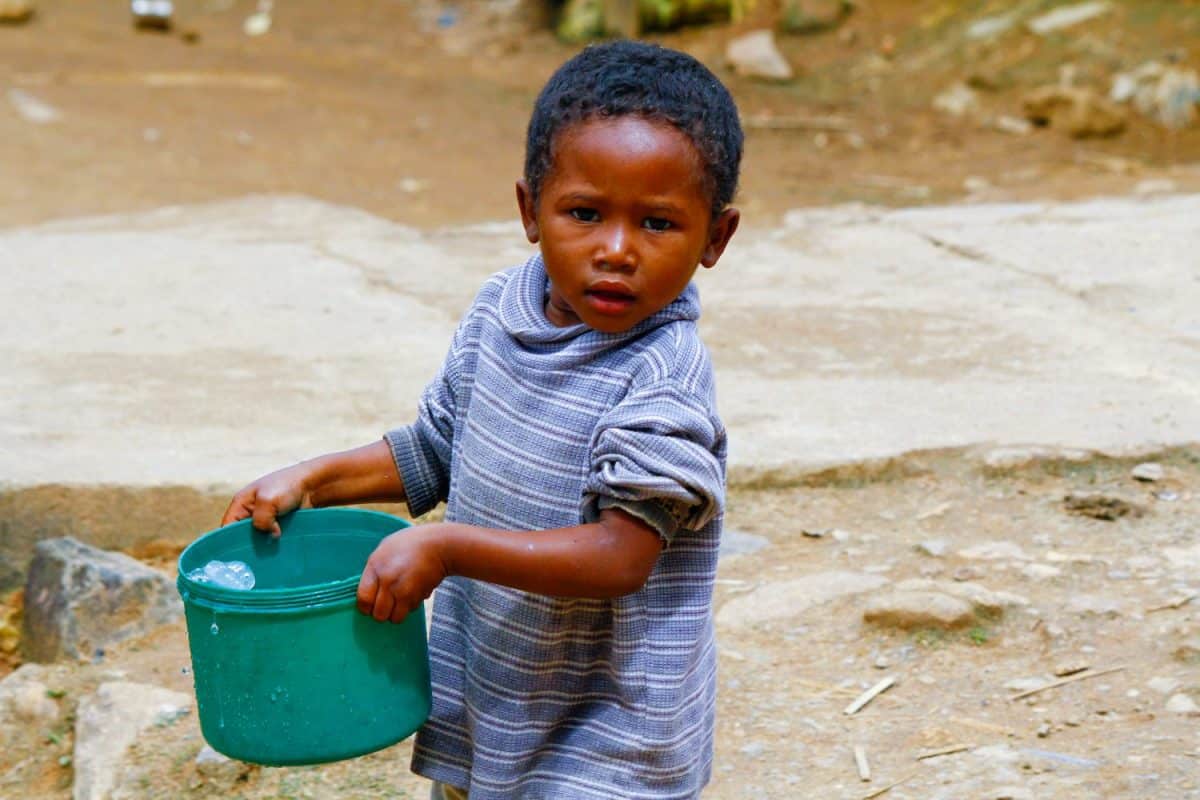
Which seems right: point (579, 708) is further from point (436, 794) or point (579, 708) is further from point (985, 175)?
point (985, 175)

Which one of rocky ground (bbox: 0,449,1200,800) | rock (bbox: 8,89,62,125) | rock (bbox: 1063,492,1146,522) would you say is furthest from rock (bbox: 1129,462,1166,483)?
rock (bbox: 8,89,62,125)

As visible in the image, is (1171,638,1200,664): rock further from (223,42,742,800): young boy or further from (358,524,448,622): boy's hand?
(358,524,448,622): boy's hand

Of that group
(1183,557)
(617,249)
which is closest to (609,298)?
(617,249)

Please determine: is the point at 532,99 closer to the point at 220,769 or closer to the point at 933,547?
the point at 933,547

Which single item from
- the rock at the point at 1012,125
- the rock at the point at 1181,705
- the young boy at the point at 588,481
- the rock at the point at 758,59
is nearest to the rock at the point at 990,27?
the rock at the point at 1012,125

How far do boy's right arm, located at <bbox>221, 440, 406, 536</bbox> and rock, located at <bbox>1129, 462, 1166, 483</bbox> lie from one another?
81.2 inches

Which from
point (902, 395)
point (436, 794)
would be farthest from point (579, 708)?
point (902, 395)

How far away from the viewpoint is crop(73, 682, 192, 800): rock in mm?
2613

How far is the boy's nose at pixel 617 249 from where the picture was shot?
1.67 metres

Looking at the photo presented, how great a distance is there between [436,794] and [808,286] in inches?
131

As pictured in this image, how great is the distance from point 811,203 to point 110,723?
5266 millimetres

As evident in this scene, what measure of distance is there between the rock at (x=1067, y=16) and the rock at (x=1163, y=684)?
755cm

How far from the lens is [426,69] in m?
11.2

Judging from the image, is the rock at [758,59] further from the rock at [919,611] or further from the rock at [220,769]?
the rock at [220,769]
